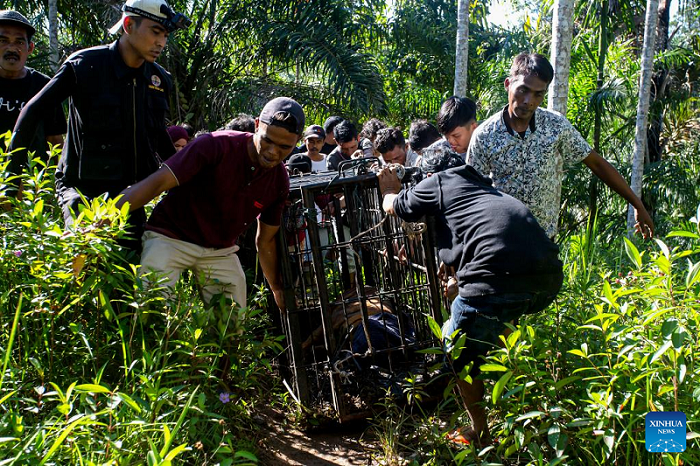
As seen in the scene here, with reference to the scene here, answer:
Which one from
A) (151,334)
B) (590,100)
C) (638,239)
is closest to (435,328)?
(151,334)

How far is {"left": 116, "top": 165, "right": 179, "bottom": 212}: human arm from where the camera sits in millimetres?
2924

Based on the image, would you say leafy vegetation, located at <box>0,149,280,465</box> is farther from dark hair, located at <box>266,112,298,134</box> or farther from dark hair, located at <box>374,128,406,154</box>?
dark hair, located at <box>374,128,406,154</box>

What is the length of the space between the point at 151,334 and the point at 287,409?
1.42 metres

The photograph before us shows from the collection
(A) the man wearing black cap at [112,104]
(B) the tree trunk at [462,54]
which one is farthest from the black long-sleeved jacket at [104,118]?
(B) the tree trunk at [462,54]

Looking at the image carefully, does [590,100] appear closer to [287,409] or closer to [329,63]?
[329,63]

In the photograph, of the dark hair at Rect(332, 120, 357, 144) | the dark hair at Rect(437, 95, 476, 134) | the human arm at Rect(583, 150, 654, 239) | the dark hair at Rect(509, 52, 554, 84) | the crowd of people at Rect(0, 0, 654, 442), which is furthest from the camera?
the dark hair at Rect(332, 120, 357, 144)

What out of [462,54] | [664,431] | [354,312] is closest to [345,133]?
[462,54]

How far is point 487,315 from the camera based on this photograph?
9.96 feet

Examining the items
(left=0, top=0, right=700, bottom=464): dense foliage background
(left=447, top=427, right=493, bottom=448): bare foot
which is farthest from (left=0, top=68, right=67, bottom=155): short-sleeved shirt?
(left=447, top=427, right=493, bottom=448): bare foot

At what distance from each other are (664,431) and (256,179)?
212 cm

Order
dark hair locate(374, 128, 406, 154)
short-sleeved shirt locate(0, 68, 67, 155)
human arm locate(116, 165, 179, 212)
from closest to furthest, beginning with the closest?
human arm locate(116, 165, 179, 212)
short-sleeved shirt locate(0, 68, 67, 155)
dark hair locate(374, 128, 406, 154)

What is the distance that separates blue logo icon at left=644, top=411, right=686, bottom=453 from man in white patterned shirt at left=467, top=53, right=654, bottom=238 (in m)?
1.64

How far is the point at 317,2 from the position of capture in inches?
391

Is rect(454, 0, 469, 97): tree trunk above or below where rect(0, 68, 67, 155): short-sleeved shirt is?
above
